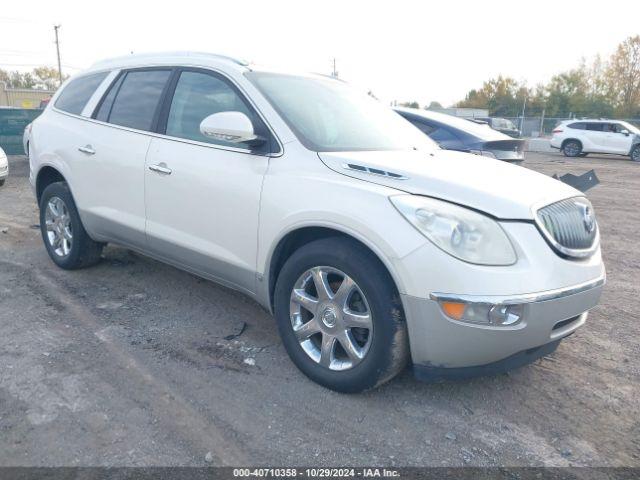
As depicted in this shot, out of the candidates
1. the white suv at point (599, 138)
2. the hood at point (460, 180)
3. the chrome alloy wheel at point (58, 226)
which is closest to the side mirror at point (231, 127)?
the hood at point (460, 180)

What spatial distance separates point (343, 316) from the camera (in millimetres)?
2920

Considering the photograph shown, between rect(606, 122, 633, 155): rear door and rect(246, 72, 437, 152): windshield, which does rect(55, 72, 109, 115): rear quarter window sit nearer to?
rect(246, 72, 437, 152): windshield

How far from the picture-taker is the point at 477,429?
279cm

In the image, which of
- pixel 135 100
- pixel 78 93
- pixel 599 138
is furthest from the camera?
pixel 599 138

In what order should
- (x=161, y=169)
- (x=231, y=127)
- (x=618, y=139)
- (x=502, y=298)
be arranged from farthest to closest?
(x=618, y=139) < (x=161, y=169) < (x=231, y=127) < (x=502, y=298)

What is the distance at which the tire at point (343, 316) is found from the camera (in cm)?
272

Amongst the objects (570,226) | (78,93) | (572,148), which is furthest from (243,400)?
(572,148)

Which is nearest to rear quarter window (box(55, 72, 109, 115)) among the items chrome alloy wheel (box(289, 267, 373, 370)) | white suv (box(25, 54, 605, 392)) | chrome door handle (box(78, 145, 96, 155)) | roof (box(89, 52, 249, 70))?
roof (box(89, 52, 249, 70))

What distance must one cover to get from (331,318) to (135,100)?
2512 mm

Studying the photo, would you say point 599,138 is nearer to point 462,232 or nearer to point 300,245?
point 300,245

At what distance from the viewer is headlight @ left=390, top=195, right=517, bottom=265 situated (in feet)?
8.36

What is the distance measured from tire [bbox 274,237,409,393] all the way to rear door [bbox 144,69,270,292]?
0.39 m

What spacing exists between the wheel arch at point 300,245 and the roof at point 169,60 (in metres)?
1.31

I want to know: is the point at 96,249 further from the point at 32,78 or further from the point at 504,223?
the point at 32,78
